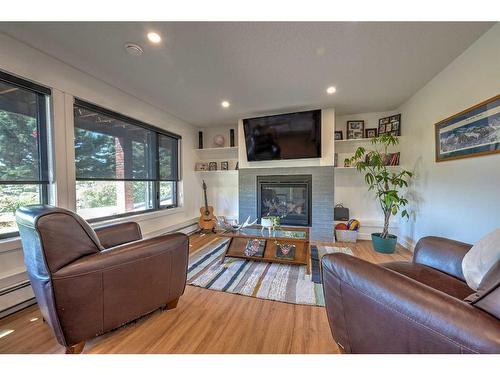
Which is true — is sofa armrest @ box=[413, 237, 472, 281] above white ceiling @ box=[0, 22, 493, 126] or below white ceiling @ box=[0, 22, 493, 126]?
below

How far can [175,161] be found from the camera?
147 inches

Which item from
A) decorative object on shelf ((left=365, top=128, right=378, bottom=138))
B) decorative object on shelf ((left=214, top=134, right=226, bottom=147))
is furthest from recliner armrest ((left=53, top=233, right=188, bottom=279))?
decorative object on shelf ((left=365, top=128, right=378, bottom=138))

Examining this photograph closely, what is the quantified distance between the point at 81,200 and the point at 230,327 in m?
2.12

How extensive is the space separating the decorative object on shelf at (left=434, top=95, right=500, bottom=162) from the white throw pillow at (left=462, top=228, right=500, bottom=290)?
1121 mm

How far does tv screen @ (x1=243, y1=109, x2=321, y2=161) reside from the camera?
10.5 feet

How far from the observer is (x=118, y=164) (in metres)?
2.62

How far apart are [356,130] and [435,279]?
9.41 feet

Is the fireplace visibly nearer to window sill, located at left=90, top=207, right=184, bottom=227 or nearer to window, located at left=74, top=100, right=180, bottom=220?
window sill, located at left=90, top=207, right=184, bottom=227

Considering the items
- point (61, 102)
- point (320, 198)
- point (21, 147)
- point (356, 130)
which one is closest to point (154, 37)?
point (61, 102)

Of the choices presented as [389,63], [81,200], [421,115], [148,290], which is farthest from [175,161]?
[421,115]

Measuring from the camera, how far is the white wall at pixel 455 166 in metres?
1.62

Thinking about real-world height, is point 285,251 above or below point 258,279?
above

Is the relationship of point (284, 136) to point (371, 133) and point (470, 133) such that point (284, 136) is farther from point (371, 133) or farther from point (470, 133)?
point (470, 133)
